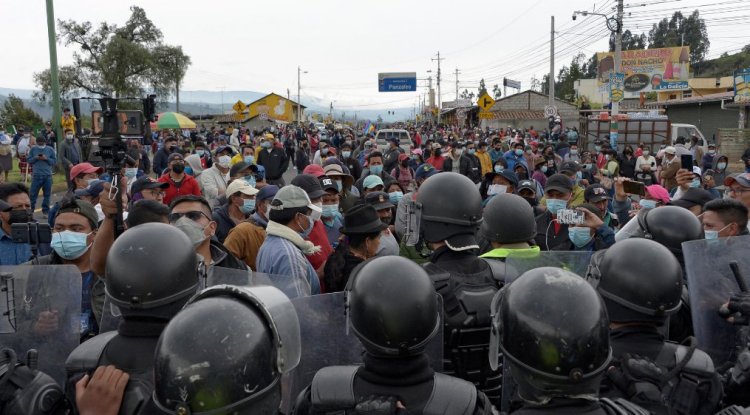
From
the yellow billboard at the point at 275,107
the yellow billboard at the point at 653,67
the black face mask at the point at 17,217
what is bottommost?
the black face mask at the point at 17,217

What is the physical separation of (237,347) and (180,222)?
2458mm

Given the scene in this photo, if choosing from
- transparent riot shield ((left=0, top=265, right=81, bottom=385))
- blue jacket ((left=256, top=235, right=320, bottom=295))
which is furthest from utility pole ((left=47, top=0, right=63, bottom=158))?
transparent riot shield ((left=0, top=265, right=81, bottom=385))

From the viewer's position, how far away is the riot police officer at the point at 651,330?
7.86 ft

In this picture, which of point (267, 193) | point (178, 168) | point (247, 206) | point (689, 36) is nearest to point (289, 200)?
point (267, 193)

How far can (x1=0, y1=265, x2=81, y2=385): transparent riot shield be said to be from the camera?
108 inches

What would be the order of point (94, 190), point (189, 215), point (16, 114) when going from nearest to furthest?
point (189, 215) → point (94, 190) → point (16, 114)

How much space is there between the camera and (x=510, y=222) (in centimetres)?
381

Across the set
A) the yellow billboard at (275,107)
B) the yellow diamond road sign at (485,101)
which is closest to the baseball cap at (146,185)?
the yellow diamond road sign at (485,101)

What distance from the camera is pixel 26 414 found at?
2.13 metres

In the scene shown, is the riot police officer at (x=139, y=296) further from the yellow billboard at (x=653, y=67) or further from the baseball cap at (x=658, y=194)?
the yellow billboard at (x=653, y=67)

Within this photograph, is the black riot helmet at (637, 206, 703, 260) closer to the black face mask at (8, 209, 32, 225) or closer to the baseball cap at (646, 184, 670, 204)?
the baseball cap at (646, 184, 670, 204)

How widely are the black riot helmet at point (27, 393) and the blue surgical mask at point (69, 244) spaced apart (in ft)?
6.59

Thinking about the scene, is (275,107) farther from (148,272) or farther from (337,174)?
(148,272)

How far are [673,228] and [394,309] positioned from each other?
222 cm
